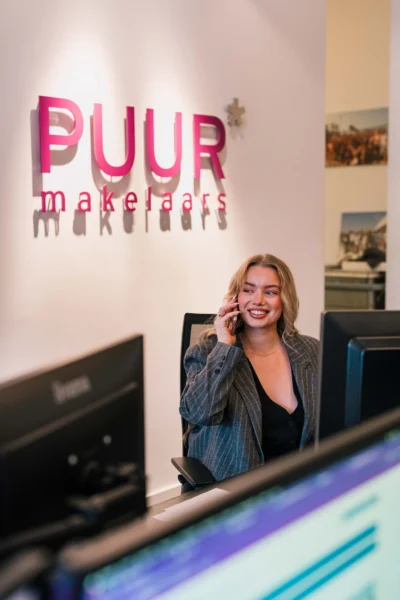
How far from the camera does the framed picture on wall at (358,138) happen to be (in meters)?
6.71

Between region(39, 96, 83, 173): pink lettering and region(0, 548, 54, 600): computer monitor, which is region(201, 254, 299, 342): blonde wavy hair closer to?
region(39, 96, 83, 173): pink lettering

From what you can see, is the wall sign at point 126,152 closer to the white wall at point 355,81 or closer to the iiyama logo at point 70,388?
the iiyama logo at point 70,388

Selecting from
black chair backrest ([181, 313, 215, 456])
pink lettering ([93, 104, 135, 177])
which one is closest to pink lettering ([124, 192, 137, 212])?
pink lettering ([93, 104, 135, 177])

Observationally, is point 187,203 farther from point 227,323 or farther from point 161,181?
point 227,323

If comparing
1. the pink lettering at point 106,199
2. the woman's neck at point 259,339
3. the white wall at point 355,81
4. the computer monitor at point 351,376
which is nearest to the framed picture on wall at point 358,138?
the white wall at point 355,81

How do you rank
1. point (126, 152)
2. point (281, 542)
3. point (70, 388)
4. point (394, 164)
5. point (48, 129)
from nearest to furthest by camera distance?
point (281, 542)
point (70, 388)
point (48, 129)
point (126, 152)
point (394, 164)

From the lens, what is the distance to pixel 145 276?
3934mm

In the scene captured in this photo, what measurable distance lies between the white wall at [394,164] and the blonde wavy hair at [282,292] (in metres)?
2.28

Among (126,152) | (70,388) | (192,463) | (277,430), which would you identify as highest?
(126,152)

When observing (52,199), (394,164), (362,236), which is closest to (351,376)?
(52,199)

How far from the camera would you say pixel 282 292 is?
→ 2707mm

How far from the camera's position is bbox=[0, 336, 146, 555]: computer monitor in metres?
0.96

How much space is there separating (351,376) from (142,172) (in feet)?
8.64

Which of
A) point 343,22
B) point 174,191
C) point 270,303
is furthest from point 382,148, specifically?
point 270,303
